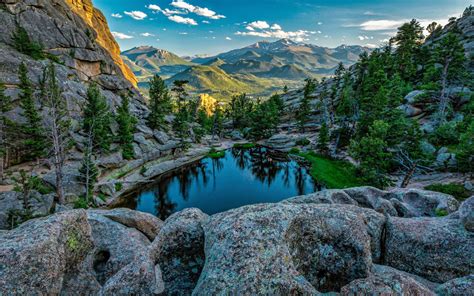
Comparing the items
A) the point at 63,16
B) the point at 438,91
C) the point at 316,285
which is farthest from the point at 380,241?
the point at 63,16

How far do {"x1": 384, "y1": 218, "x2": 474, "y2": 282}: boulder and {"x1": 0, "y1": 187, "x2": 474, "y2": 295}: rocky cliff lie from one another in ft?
0.12

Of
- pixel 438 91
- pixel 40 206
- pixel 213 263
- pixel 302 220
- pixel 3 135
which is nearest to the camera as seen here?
pixel 213 263

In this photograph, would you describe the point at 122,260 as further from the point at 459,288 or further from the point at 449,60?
the point at 449,60

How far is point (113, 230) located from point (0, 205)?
88.6 ft

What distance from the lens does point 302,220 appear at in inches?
312

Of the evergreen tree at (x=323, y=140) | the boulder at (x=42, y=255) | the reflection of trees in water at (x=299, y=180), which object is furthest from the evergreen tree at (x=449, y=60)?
the boulder at (x=42, y=255)

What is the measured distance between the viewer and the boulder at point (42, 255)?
7.11 metres

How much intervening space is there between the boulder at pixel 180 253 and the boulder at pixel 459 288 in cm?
764

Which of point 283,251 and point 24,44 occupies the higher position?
point 24,44

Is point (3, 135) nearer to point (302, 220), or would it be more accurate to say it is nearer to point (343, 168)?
point (302, 220)

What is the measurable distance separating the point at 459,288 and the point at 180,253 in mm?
8840

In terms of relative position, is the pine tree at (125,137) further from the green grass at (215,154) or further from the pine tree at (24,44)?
the pine tree at (24,44)

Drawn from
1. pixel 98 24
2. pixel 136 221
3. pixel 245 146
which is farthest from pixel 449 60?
pixel 98 24

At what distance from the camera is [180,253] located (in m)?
8.84
